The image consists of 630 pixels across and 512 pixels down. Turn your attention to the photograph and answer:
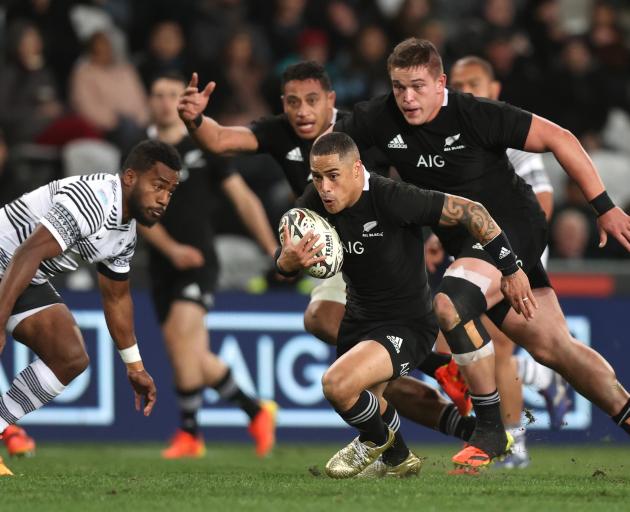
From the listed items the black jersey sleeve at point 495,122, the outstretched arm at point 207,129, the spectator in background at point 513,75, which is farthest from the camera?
the spectator in background at point 513,75

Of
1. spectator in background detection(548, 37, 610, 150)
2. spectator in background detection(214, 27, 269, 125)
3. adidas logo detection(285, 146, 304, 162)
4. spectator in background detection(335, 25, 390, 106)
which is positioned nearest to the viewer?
adidas logo detection(285, 146, 304, 162)

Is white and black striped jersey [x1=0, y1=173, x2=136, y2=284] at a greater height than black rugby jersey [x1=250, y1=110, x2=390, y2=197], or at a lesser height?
lesser

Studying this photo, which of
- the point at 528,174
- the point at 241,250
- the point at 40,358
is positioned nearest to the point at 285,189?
the point at 241,250

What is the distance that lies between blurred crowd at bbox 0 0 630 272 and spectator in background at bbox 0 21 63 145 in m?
0.01

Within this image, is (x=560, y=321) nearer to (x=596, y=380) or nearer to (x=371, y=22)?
(x=596, y=380)

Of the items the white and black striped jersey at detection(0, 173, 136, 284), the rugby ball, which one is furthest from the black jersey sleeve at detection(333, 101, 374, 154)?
the white and black striped jersey at detection(0, 173, 136, 284)

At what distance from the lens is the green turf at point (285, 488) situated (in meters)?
6.14

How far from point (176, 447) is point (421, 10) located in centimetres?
722

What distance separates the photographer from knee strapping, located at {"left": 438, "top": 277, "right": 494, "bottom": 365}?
24.2 ft

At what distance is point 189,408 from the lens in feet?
34.5

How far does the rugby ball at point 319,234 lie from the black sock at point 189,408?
12.0ft

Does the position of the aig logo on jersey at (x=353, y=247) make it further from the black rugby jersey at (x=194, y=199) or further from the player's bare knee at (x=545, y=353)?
the black rugby jersey at (x=194, y=199)

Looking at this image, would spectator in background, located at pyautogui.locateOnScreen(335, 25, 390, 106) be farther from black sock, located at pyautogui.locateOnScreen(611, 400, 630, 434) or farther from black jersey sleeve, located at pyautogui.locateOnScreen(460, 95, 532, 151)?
black sock, located at pyautogui.locateOnScreen(611, 400, 630, 434)

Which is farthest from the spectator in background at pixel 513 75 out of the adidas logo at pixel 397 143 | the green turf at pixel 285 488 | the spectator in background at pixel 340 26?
the adidas logo at pixel 397 143
